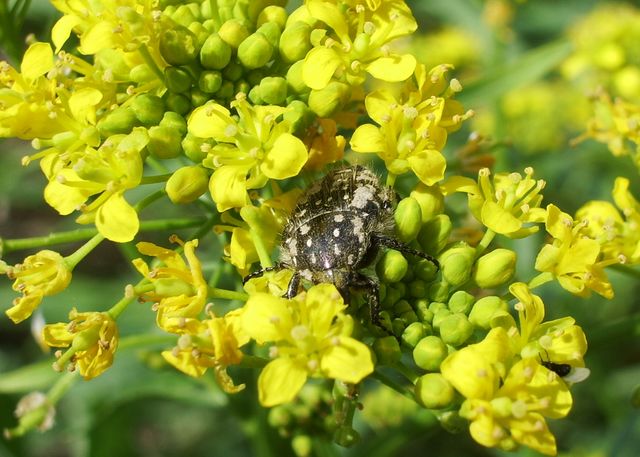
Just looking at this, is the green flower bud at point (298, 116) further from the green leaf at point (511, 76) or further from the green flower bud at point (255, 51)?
the green leaf at point (511, 76)

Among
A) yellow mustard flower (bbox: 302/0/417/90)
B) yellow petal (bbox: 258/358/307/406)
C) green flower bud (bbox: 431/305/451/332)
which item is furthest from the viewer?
yellow mustard flower (bbox: 302/0/417/90)

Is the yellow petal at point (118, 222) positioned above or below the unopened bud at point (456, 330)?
above

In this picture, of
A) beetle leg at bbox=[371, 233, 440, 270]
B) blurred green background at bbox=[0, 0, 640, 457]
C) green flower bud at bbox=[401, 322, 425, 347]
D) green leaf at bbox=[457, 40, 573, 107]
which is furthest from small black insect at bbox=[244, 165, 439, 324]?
green leaf at bbox=[457, 40, 573, 107]

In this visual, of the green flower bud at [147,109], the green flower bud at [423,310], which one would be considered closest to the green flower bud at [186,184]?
the green flower bud at [147,109]

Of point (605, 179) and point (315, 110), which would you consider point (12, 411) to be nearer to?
point (315, 110)

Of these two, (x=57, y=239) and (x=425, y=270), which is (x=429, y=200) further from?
(x=57, y=239)

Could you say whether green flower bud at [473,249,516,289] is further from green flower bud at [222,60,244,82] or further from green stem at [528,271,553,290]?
green flower bud at [222,60,244,82]

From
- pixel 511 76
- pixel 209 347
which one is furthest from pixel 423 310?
pixel 511 76
